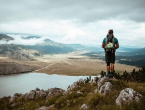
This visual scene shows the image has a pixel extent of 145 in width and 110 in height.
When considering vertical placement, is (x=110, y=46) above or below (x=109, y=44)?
below

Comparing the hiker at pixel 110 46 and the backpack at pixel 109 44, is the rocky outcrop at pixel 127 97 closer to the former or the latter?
the hiker at pixel 110 46

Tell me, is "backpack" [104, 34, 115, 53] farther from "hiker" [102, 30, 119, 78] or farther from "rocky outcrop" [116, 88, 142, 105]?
"rocky outcrop" [116, 88, 142, 105]

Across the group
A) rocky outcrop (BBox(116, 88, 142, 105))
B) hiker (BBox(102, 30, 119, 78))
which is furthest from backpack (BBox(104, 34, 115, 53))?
rocky outcrop (BBox(116, 88, 142, 105))

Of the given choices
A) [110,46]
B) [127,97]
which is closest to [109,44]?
[110,46]

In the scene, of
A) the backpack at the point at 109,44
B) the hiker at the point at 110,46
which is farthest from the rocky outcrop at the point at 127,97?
the backpack at the point at 109,44

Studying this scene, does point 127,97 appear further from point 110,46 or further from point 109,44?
point 109,44

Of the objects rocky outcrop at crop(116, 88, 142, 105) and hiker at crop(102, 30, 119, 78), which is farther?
hiker at crop(102, 30, 119, 78)

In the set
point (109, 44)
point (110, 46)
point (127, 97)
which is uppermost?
point (109, 44)

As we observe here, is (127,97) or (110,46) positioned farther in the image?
(110,46)

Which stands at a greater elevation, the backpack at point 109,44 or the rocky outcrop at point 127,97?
the backpack at point 109,44

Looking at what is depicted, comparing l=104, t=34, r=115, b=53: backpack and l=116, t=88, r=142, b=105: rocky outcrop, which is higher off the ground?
l=104, t=34, r=115, b=53: backpack

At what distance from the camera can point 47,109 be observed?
9.93 metres

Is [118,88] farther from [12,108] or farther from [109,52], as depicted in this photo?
[12,108]

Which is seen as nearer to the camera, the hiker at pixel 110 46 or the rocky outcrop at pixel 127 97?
the rocky outcrop at pixel 127 97
